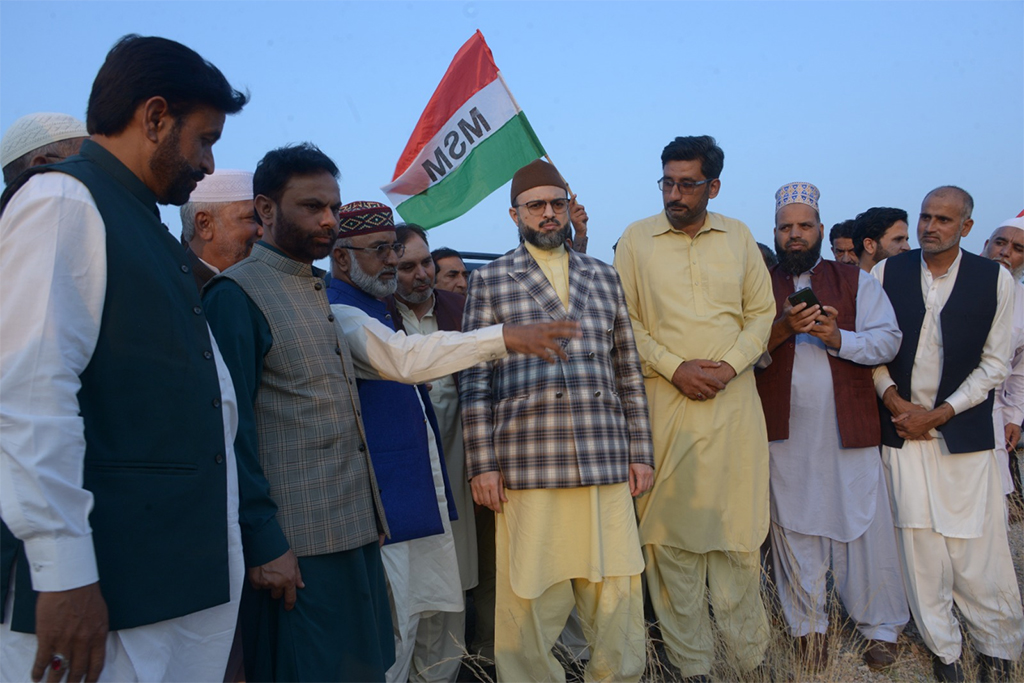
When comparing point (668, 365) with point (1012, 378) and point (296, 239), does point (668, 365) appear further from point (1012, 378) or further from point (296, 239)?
point (1012, 378)

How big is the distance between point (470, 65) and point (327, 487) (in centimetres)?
389

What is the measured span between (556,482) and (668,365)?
0.92 meters

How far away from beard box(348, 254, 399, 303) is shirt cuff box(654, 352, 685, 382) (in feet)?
4.54

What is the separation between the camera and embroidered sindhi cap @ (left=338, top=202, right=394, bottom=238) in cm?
360

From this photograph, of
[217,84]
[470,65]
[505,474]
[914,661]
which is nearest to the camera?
[217,84]

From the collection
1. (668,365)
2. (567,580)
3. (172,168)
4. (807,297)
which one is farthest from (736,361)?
(172,168)

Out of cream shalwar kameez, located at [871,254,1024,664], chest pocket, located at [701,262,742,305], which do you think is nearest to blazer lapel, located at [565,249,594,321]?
chest pocket, located at [701,262,742,305]

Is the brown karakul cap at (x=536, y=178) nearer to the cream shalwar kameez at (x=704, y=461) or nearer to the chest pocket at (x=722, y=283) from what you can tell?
the cream shalwar kameez at (x=704, y=461)

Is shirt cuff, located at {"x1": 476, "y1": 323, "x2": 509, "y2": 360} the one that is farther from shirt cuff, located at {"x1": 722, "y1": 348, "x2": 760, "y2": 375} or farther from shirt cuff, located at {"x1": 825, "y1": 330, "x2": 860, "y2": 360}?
shirt cuff, located at {"x1": 825, "y1": 330, "x2": 860, "y2": 360}

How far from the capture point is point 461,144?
5.49 m

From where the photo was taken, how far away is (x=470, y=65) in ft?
18.1

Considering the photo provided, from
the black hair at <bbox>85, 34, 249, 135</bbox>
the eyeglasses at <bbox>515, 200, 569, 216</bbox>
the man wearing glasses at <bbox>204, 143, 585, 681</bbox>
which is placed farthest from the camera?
the eyeglasses at <bbox>515, 200, 569, 216</bbox>

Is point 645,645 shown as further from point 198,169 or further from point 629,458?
point 198,169

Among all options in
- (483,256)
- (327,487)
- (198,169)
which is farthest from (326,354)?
(483,256)
